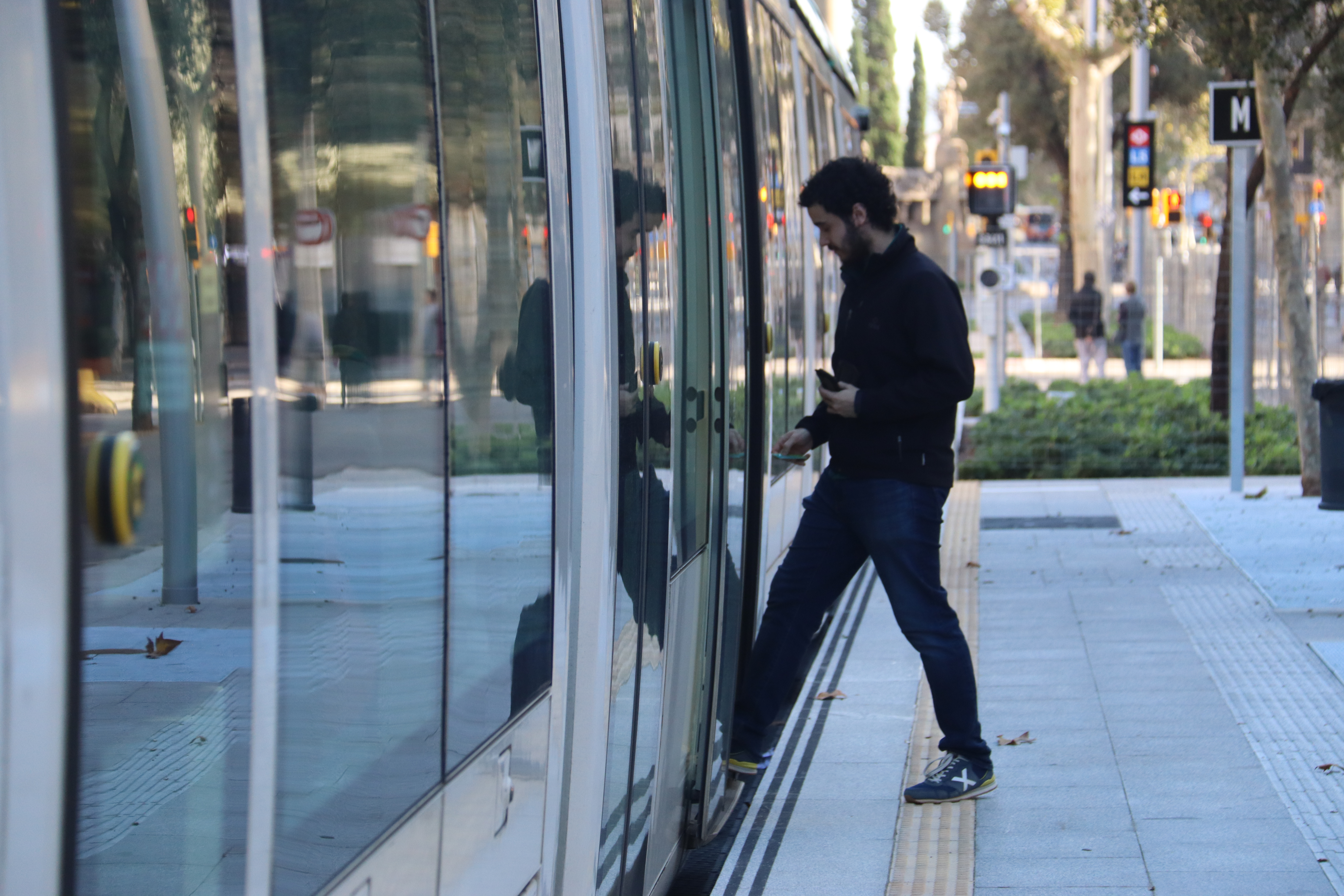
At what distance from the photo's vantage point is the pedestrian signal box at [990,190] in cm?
1875

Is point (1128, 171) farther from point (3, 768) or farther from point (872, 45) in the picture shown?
point (872, 45)

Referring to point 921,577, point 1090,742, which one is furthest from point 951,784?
point 1090,742

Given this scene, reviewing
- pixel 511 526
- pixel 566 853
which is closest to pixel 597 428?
pixel 511 526

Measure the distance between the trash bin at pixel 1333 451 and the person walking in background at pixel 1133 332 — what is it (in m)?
13.5

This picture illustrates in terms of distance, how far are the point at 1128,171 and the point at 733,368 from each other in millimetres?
18198

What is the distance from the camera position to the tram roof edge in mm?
7934

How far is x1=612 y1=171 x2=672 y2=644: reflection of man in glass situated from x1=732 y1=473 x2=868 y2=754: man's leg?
4.37 feet

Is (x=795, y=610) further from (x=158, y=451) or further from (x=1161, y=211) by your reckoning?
(x=1161, y=211)

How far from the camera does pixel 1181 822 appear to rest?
15.7 feet

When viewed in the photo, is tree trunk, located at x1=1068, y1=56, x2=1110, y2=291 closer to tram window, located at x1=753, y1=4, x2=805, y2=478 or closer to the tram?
tram window, located at x1=753, y1=4, x2=805, y2=478

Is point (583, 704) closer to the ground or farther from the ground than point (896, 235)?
closer to the ground

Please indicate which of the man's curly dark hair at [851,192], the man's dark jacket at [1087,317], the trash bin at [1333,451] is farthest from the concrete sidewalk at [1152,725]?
the man's dark jacket at [1087,317]

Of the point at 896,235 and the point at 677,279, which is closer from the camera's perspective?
the point at 677,279

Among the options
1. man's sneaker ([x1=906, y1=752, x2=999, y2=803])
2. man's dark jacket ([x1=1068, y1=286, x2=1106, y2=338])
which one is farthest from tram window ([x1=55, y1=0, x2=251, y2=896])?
man's dark jacket ([x1=1068, y1=286, x2=1106, y2=338])
